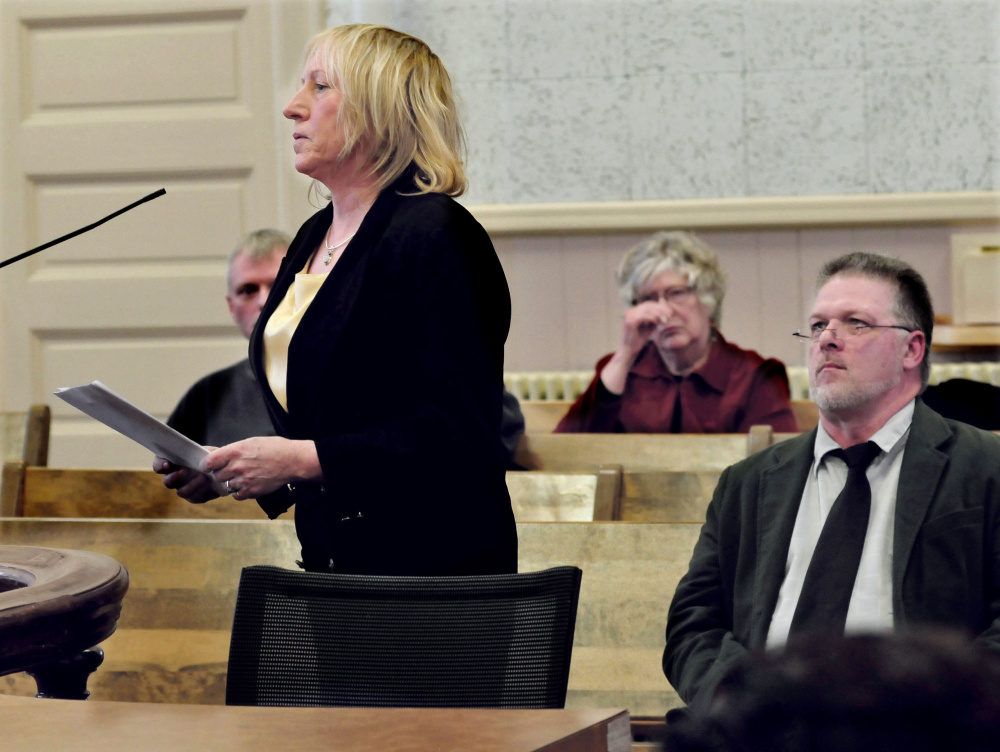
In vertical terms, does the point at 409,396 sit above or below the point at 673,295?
below

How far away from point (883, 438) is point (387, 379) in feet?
2.75

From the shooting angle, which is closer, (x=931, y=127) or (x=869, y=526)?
(x=869, y=526)

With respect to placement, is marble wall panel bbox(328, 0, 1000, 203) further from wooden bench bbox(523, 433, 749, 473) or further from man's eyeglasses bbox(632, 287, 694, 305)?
wooden bench bbox(523, 433, 749, 473)

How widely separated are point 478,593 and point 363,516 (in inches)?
8.9

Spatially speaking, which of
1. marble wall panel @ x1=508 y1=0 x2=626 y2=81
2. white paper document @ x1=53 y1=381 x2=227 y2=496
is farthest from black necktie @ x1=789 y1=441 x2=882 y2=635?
marble wall panel @ x1=508 y1=0 x2=626 y2=81

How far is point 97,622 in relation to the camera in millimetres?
1195

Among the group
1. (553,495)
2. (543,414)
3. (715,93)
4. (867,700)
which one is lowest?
(553,495)

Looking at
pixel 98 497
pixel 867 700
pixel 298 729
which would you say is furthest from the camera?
pixel 98 497

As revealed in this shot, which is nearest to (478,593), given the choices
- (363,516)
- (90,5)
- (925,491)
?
(363,516)

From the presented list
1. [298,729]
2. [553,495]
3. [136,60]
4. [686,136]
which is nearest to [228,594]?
[553,495]

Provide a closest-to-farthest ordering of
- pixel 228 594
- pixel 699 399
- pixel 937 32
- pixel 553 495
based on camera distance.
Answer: pixel 228 594, pixel 553 495, pixel 699 399, pixel 937 32

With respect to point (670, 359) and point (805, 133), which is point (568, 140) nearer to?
point (805, 133)

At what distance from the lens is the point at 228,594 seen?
7.16 ft

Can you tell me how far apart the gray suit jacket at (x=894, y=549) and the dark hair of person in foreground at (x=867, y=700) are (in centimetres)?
126
